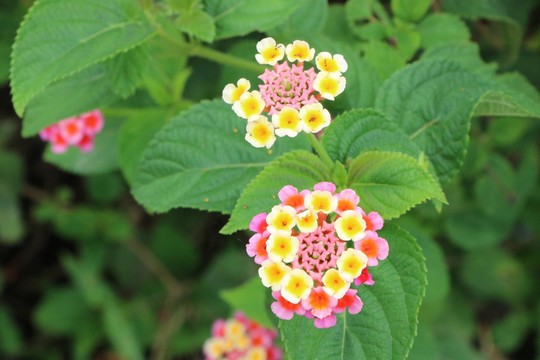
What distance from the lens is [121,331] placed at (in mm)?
2609

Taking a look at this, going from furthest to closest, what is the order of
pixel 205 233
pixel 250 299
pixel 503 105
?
pixel 205 233 < pixel 250 299 < pixel 503 105

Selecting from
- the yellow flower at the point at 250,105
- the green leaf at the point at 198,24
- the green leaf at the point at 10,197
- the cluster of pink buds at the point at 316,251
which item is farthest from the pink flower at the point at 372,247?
the green leaf at the point at 10,197

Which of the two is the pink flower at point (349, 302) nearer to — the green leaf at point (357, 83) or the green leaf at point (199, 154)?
the green leaf at point (199, 154)

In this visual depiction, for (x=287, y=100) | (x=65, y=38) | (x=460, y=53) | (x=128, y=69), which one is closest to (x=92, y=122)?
(x=128, y=69)

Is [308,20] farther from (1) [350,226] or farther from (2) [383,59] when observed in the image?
(1) [350,226]

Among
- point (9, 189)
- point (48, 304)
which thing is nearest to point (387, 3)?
point (9, 189)

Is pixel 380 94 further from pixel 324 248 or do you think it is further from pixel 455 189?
pixel 455 189

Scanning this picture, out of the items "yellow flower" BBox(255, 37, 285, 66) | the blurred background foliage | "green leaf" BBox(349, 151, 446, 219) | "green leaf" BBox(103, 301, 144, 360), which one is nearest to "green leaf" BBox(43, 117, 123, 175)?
the blurred background foliage

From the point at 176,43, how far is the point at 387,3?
1.20 metres

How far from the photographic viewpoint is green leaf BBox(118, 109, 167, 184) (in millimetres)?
1786

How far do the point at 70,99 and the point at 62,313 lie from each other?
1.53 meters

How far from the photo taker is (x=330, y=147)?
52.6 inches

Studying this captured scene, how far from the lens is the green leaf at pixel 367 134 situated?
4.22 ft

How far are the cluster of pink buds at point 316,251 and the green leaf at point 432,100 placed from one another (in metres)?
0.41
